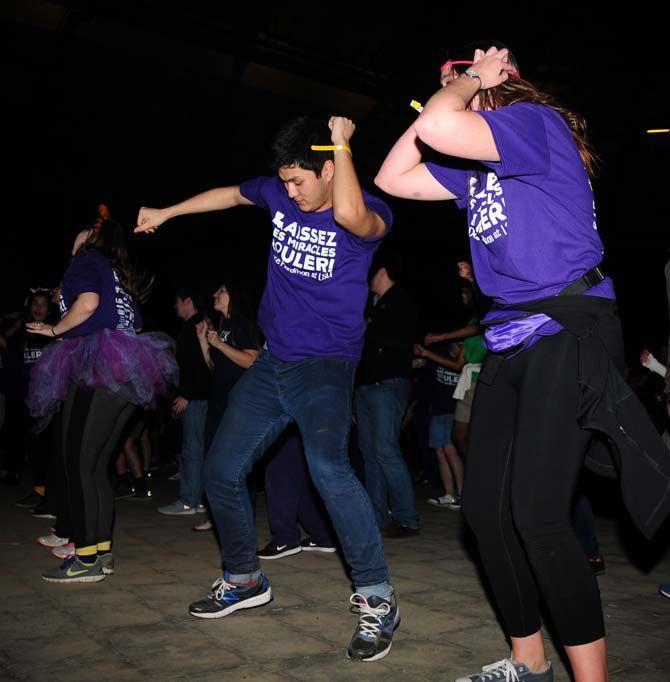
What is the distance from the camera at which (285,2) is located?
10.4 m

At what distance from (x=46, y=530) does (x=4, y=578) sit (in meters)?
1.60

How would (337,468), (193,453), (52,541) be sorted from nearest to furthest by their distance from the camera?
(337,468), (52,541), (193,453)

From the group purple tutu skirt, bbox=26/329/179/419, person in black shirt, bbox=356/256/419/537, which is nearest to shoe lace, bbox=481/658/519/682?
purple tutu skirt, bbox=26/329/179/419

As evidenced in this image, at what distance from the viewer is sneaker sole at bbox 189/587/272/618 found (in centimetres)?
356

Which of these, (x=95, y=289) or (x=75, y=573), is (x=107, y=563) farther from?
(x=95, y=289)

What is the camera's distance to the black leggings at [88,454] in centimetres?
433

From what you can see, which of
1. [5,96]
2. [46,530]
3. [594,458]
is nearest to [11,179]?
[5,96]

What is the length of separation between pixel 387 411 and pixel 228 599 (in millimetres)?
2641

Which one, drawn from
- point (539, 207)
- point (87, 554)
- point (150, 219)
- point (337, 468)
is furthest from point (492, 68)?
point (87, 554)

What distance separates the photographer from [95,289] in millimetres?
4445

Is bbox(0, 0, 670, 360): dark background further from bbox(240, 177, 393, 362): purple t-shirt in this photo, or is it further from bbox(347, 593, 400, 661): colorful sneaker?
bbox(347, 593, 400, 661): colorful sneaker

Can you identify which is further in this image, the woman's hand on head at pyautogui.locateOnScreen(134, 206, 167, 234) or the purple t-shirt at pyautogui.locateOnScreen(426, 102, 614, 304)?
the woman's hand on head at pyautogui.locateOnScreen(134, 206, 167, 234)

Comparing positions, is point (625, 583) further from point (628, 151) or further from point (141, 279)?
point (628, 151)

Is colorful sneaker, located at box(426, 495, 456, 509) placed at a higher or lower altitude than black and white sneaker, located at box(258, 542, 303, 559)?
lower
